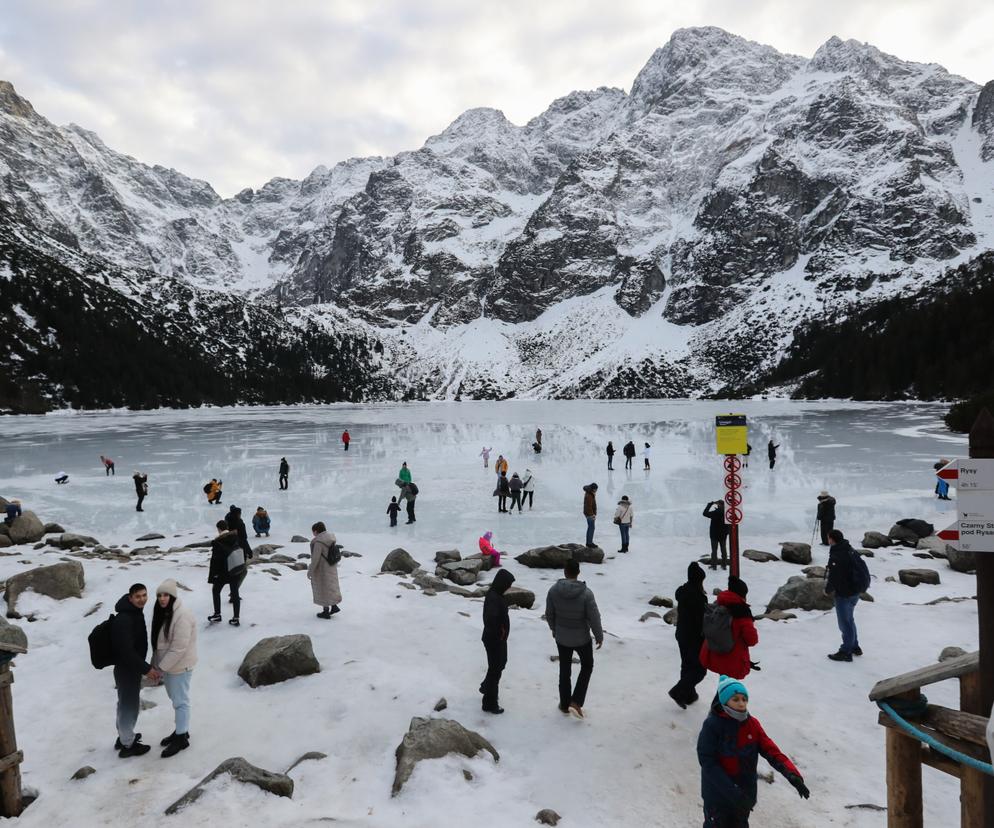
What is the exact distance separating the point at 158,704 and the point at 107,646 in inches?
69.5

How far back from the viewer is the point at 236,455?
36.9 meters

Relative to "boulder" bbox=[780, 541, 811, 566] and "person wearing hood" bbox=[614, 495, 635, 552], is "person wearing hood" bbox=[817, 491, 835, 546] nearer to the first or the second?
"boulder" bbox=[780, 541, 811, 566]

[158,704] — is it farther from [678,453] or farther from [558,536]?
[678,453]

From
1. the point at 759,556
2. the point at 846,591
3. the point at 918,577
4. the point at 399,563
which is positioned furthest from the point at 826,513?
the point at 399,563

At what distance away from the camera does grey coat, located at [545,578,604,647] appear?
22.3 feet

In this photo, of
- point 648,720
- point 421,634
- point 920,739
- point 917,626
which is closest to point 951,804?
point 648,720

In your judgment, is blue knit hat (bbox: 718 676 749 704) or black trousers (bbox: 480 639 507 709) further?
black trousers (bbox: 480 639 507 709)

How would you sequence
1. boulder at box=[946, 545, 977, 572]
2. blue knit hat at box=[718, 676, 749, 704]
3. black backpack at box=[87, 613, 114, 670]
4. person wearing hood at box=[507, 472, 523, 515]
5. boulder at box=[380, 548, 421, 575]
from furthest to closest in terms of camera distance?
person wearing hood at box=[507, 472, 523, 515] < boulder at box=[380, 548, 421, 575] < boulder at box=[946, 545, 977, 572] < black backpack at box=[87, 613, 114, 670] < blue knit hat at box=[718, 676, 749, 704]

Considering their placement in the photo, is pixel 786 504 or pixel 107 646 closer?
pixel 107 646

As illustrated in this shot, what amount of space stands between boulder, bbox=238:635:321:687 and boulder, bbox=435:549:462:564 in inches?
269

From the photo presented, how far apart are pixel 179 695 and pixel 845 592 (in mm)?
8834

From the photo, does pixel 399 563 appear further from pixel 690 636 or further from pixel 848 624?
pixel 848 624

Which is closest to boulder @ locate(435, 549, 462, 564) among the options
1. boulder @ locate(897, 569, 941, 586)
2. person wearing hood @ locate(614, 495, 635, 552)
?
person wearing hood @ locate(614, 495, 635, 552)

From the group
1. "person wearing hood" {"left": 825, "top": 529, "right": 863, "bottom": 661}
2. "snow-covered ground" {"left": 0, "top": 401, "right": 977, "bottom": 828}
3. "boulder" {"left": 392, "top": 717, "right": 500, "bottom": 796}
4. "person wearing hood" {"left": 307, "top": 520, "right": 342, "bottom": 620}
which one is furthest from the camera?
"person wearing hood" {"left": 307, "top": 520, "right": 342, "bottom": 620}
